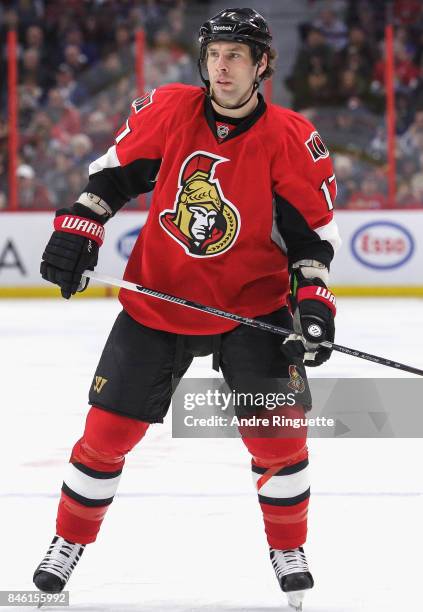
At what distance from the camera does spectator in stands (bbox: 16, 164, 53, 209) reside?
920 cm

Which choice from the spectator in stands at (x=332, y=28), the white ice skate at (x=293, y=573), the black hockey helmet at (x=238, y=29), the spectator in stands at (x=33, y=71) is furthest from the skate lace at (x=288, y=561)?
the spectator in stands at (x=332, y=28)

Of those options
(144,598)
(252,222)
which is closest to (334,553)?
(144,598)

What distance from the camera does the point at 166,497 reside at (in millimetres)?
3412

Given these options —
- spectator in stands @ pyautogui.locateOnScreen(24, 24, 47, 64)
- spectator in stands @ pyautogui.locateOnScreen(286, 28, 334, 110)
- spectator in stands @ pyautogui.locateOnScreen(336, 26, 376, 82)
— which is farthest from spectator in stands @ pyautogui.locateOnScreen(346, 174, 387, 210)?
spectator in stands @ pyautogui.locateOnScreen(24, 24, 47, 64)

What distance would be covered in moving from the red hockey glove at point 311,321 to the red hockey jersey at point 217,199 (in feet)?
0.20

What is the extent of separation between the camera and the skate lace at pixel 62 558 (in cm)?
259

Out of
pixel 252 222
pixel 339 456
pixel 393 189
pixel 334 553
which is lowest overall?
pixel 393 189

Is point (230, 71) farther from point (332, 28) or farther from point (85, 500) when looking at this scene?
point (332, 28)

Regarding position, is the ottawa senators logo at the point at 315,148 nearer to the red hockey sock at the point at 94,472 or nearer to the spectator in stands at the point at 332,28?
the red hockey sock at the point at 94,472

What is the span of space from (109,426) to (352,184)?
22.1 feet

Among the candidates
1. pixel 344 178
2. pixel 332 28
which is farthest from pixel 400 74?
pixel 344 178

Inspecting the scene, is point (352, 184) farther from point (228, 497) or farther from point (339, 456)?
point (228, 497)

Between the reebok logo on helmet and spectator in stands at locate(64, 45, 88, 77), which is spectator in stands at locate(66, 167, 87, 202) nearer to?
spectator in stands at locate(64, 45, 88, 77)

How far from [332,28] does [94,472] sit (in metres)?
7.59
